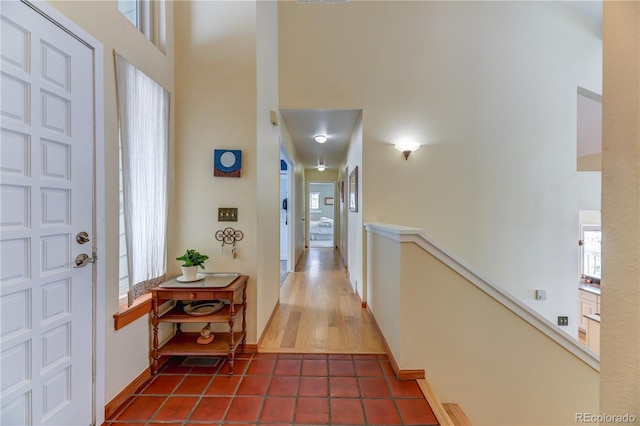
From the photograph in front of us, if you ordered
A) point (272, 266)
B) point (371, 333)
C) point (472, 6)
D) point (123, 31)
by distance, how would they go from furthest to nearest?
point (472, 6)
point (272, 266)
point (371, 333)
point (123, 31)

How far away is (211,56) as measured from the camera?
221cm

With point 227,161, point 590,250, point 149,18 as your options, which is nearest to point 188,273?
point 227,161

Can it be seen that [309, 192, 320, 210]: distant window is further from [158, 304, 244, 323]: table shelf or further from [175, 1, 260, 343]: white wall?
[158, 304, 244, 323]: table shelf

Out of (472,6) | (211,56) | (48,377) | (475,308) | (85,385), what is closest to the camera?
(48,377)

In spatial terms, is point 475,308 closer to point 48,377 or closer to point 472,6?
point 48,377

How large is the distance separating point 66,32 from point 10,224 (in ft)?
3.06

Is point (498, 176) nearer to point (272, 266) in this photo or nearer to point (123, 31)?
point (272, 266)

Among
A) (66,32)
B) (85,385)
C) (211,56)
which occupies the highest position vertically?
(211,56)

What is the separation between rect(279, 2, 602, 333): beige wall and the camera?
10.4 ft

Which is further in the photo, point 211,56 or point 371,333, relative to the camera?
point 371,333

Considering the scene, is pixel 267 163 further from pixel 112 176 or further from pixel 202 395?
pixel 202 395

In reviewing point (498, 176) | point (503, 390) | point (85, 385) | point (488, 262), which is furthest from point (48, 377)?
point (498, 176)

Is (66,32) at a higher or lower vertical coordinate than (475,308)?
higher

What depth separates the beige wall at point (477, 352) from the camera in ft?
6.15
